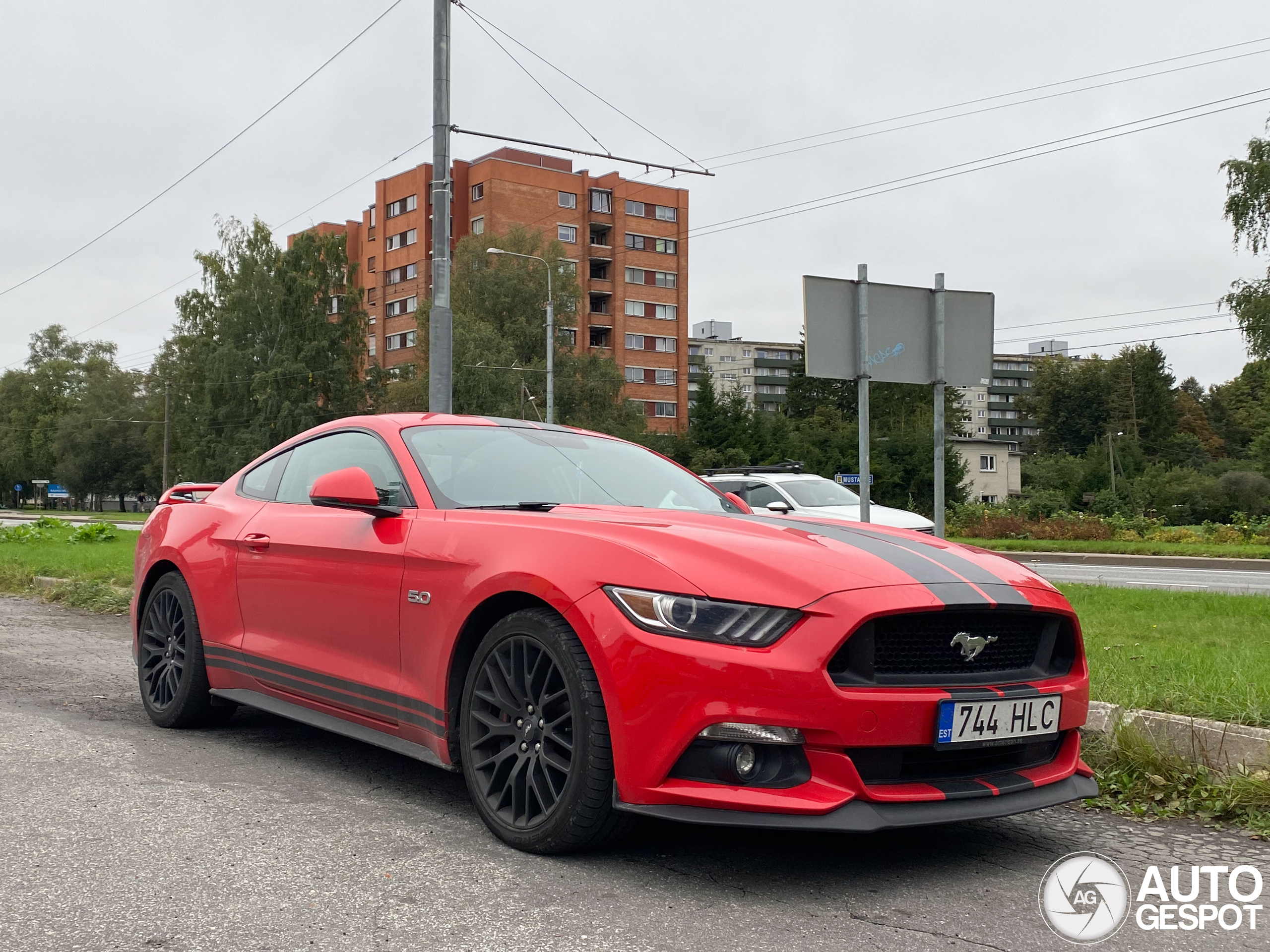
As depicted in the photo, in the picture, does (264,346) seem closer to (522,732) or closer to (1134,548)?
(1134,548)

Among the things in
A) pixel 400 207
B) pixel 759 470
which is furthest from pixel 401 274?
pixel 759 470

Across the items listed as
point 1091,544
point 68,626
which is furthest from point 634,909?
point 1091,544

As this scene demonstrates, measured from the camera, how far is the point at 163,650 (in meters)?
5.69

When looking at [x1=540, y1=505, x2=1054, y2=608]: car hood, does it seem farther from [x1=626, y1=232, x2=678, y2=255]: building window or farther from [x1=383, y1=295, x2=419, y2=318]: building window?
[x1=626, y1=232, x2=678, y2=255]: building window

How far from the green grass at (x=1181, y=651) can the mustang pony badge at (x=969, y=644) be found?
183 centimetres

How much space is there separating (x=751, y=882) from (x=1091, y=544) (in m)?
23.4

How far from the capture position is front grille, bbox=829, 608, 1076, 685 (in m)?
3.29

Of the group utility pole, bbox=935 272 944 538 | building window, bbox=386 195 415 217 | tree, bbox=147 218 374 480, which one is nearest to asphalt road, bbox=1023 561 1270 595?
utility pole, bbox=935 272 944 538

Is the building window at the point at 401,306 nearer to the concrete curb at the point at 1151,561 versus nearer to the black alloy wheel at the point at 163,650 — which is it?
the concrete curb at the point at 1151,561

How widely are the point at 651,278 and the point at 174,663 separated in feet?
242

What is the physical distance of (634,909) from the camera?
314 cm

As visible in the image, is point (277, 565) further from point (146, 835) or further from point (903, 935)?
point (903, 935)

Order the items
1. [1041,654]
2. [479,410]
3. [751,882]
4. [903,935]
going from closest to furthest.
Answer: [903,935] < [751,882] < [1041,654] < [479,410]

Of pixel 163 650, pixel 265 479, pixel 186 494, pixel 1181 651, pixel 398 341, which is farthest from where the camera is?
pixel 398 341
